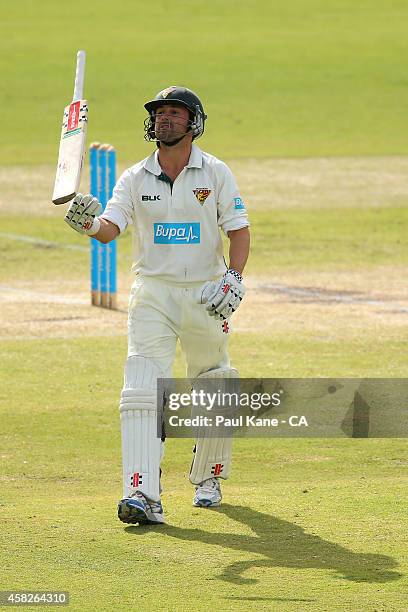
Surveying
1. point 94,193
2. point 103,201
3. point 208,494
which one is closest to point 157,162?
point 208,494

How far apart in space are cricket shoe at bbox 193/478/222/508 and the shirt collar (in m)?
1.39

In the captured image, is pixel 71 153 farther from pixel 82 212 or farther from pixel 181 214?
pixel 181 214

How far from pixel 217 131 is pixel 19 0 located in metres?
12.6

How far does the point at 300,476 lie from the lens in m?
7.84

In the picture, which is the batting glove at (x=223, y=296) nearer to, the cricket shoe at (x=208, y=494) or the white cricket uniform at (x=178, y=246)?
the white cricket uniform at (x=178, y=246)

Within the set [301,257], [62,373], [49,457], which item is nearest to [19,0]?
[301,257]

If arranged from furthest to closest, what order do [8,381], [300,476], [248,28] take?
[248,28] < [8,381] < [300,476]

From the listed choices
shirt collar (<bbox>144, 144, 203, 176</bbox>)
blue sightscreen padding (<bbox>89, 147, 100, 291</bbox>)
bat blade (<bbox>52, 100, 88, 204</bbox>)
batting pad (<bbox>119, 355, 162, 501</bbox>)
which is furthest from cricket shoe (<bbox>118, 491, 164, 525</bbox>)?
blue sightscreen padding (<bbox>89, 147, 100, 291</bbox>)

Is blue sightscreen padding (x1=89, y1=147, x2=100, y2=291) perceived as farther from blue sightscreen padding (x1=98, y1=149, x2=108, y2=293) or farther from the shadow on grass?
the shadow on grass

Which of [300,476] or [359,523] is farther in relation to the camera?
[300,476]

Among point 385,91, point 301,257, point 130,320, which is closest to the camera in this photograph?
point 130,320

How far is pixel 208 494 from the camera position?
7.14 metres

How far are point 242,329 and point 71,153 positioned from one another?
5021 mm

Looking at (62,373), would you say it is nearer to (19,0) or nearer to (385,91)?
(385,91)
